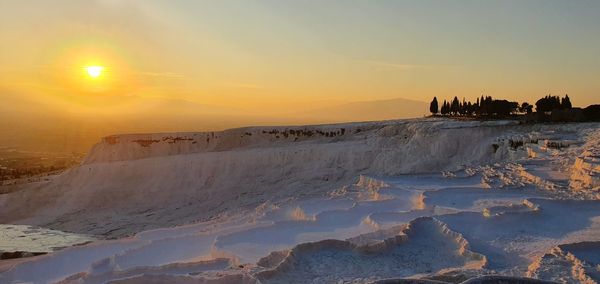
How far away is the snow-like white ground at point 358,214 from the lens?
8039 mm

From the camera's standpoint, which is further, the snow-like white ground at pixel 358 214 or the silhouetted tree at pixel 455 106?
the silhouetted tree at pixel 455 106

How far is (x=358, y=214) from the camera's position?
12430 millimetres

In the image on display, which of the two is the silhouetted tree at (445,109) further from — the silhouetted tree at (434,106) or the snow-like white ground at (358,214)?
the snow-like white ground at (358,214)

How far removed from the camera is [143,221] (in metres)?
25.1

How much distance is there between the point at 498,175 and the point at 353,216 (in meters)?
6.32

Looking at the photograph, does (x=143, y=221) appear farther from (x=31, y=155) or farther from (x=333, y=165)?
(x=31, y=155)

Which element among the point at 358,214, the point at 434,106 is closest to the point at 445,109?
the point at 434,106

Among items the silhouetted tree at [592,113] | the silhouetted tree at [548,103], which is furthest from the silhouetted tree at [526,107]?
the silhouetted tree at [592,113]

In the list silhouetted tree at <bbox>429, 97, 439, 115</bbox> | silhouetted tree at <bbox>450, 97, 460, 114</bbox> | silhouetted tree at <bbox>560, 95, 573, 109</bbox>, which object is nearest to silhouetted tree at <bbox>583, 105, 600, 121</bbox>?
silhouetted tree at <bbox>560, 95, 573, 109</bbox>

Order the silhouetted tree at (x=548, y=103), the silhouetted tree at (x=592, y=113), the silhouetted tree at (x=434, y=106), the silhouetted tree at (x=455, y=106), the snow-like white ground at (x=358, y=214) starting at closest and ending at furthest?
the snow-like white ground at (x=358, y=214), the silhouetted tree at (x=592, y=113), the silhouetted tree at (x=548, y=103), the silhouetted tree at (x=455, y=106), the silhouetted tree at (x=434, y=106)

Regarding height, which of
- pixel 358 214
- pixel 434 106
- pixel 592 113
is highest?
pixel 434 106

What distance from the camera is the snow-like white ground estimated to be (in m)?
8.04

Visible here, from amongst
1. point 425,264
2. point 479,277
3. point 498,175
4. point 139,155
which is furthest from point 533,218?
point 139,155

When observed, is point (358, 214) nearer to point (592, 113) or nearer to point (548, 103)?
point (592, 113)
